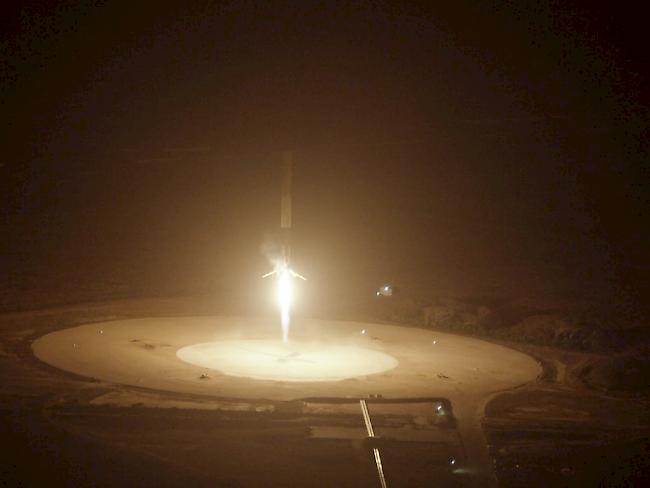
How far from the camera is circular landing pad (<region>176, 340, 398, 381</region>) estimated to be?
10969 mm

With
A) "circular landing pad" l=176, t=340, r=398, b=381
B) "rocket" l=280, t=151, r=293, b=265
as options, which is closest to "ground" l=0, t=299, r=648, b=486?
"circular landing pad" l=176, t=340, r=398, b=381

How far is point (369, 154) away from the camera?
83.4 ft

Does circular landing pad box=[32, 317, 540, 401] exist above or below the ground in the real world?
above

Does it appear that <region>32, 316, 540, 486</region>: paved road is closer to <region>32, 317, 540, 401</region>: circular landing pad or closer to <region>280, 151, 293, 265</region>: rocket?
<region>32, 317, 540, 401</region>: circular landing pad

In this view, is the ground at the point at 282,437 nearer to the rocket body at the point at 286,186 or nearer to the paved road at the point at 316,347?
the paved road at the point at 316,347

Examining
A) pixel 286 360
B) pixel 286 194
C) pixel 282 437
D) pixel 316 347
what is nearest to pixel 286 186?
pixel 286 194

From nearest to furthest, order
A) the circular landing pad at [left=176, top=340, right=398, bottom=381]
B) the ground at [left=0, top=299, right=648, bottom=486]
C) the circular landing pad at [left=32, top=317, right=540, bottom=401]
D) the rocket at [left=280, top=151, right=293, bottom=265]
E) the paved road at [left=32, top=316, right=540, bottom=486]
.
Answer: the ground at [left=0, top=299, right=648, bottom=486], the paved road at [left=32, top=316, right=540, bottom=486], the circular landing pad at [left=32, top=317, right=540, bottom=401], the circular landing pad at [left=176, top=340, right=398, bottom=381], the rocket at [left=280, top=151, right=293, bottom=265]

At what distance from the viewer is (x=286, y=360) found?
11.9 m

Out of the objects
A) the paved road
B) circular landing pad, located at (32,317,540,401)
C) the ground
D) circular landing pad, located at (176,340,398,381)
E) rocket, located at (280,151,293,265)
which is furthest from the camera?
rocket, located at (280,151,293,265)

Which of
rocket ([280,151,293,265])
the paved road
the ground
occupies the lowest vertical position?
the ground

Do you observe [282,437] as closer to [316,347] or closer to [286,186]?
[286,186]

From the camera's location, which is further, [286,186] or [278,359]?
[278,359]

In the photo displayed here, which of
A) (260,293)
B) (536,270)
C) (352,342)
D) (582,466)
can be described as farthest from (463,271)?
(582,466)

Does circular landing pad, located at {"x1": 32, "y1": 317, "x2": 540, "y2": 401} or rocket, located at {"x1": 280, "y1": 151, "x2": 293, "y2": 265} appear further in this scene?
rocket, located at {"x1": 280, "y1": 151, "x2": 293, "y2": 265}
